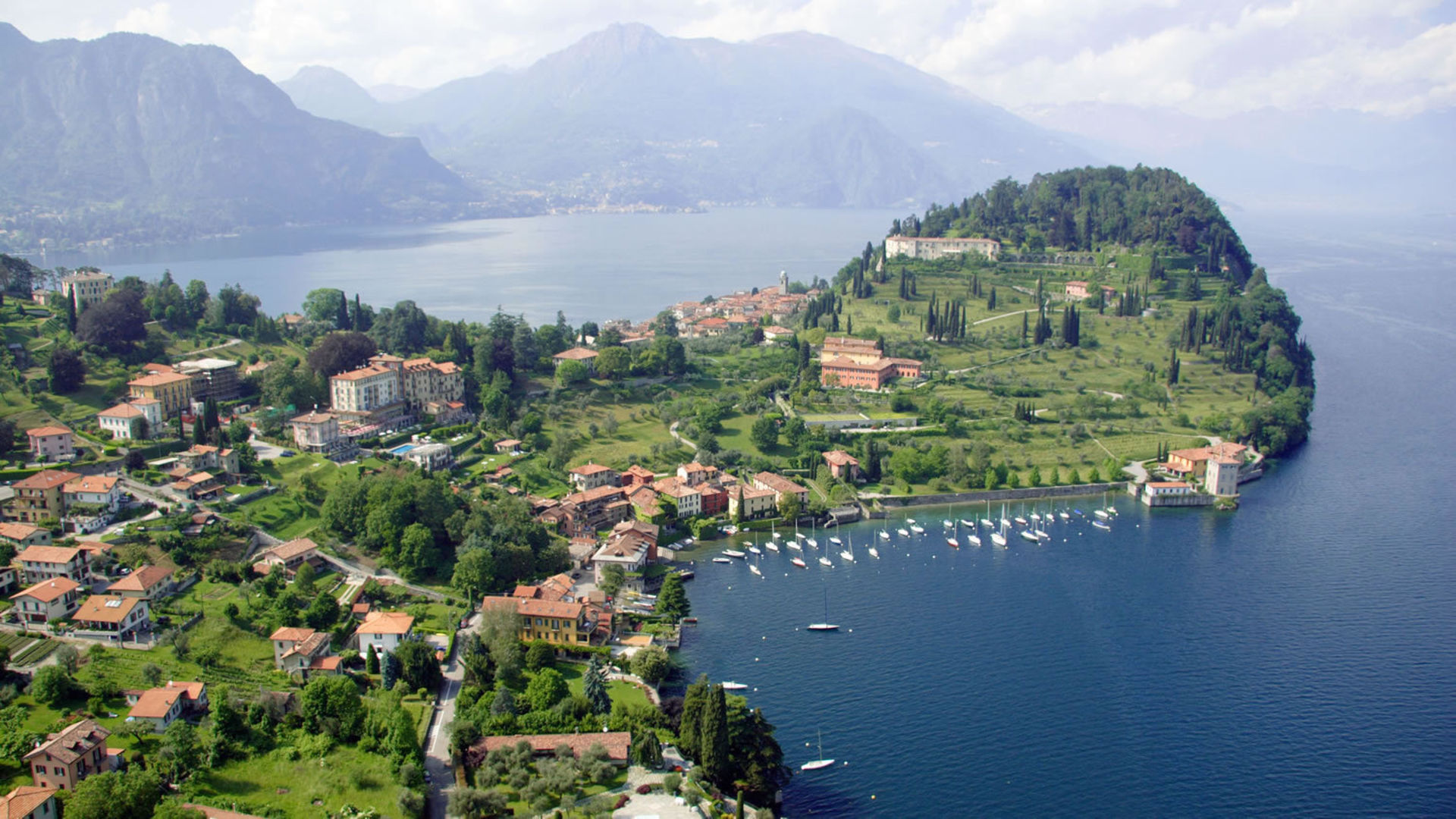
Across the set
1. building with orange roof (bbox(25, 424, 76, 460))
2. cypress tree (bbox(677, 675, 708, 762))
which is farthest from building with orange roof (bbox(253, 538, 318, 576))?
cypress tree (bbox(677, 675, 708, 762))

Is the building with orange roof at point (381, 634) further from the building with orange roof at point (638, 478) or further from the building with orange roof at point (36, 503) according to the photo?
the building with orange roof at point (638, 478)

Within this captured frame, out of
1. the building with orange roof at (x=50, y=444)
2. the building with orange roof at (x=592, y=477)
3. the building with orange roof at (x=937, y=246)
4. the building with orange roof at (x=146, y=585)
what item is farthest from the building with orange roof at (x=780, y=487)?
the building with orange roof at (x=937, y=246)

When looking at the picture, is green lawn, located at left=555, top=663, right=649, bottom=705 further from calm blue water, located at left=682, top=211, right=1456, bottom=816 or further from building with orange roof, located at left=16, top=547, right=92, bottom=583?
building with orange roof, located at left=16, top=547, right=92, bottom=583

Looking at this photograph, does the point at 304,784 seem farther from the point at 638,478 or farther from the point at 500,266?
the point at 500,266

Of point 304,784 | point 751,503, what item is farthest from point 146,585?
point 751,503

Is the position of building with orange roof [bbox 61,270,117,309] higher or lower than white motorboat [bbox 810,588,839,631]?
higher

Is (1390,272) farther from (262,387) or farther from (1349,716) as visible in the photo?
(262,387)
